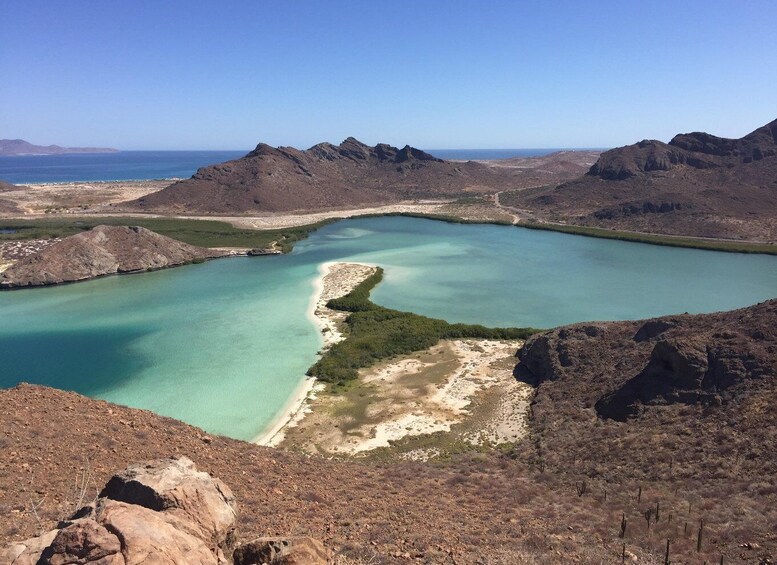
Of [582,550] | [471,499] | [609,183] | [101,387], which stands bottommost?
[101,387]

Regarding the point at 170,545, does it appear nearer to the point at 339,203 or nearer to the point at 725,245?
the point at 725,245

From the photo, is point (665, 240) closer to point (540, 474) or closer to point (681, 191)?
point (681, 191)

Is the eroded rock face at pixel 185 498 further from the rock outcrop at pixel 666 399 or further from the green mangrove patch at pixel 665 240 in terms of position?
the green mangrove patch at pixel 665 240

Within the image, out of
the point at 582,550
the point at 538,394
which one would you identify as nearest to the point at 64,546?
the point at 582,550

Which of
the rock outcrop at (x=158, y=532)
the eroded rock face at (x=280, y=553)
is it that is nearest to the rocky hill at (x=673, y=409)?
the eroded rock face at (x=280, y=553)

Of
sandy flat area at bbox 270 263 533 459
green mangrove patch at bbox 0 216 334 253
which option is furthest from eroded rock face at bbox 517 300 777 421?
green mangrove patch at bbox 0 216 334 253

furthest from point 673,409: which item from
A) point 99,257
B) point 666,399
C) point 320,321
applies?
point 99,257
